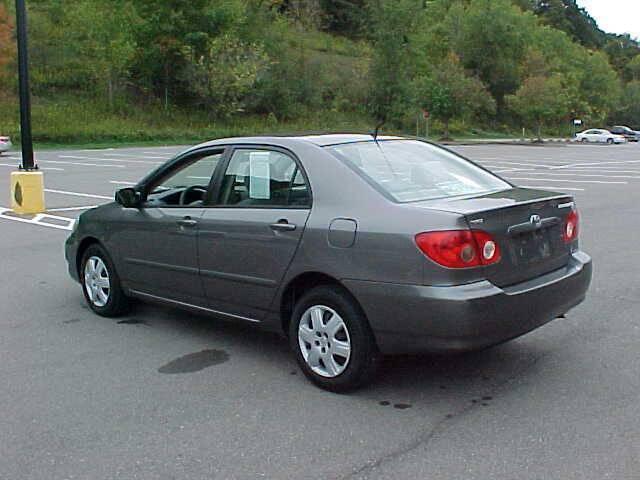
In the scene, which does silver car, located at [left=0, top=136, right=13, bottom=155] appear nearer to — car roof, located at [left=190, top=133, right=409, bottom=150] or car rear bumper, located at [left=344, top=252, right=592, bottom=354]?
car roof, located at [left=190, top=133, right=409, bottom=150]

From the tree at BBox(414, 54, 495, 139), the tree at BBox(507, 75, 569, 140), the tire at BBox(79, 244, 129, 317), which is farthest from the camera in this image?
the tree at BBox(507, 75, 569, 140)

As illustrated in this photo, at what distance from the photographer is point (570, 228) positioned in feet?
17.2

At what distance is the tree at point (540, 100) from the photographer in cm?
5306

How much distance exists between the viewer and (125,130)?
45.2 meters

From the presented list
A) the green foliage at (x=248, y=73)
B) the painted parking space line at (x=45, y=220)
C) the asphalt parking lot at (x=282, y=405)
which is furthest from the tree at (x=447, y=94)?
the asphalt parking lot at (x=282, y=405)

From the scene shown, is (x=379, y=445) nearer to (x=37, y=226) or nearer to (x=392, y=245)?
(x=392, y=245)

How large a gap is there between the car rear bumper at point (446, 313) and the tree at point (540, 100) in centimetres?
5113

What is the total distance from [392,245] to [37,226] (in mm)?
9157

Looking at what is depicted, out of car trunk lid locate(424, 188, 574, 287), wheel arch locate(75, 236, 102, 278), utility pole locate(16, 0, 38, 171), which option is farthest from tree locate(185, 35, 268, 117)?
car trunk lid locate(424, 188, 574, 287)

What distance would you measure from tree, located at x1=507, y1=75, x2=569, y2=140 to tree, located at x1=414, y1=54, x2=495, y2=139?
2.77 metres

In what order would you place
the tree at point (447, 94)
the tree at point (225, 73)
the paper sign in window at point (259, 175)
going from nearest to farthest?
the paper sign in window at point (259, 175)
the tree at point (225, 73)
the tree at point (447, 94)

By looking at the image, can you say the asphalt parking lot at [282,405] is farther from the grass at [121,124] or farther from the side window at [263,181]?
the grass at [121,124]

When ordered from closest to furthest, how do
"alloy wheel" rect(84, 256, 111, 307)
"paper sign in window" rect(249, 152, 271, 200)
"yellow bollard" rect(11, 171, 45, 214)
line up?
"paper sign in window" rect(249, 152, 271, 200) < "alloy wheel" rect(84, 256, 111, 307) < "yellow bollard" rect(11, 171, 45, 214)

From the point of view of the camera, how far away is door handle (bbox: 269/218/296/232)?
4.91 meters
